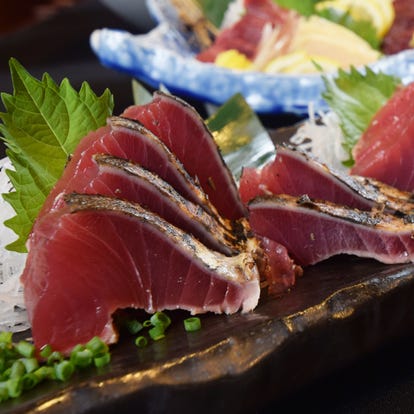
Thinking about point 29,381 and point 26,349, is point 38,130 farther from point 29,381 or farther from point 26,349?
point 29,381

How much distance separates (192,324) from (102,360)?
296 mm

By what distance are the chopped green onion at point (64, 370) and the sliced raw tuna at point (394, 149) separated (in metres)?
1.49

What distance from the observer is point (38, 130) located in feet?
7.95

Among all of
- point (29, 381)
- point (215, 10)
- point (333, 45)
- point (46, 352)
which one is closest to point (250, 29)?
point (215, 10)

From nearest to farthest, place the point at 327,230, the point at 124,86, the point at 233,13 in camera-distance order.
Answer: the point at 327,230
the point at 124,86
the point at 233,13

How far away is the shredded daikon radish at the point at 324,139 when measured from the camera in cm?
339

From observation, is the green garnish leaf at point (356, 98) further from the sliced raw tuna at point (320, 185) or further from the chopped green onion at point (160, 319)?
the chopped green onion at point (160, 319)

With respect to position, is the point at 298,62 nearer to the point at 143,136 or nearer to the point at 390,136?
the point at 390,136

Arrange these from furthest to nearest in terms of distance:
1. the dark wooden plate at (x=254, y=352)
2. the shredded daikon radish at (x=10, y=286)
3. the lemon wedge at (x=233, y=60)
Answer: the lemon wedge at (x=233, y=60) < the shredded daikon radish at (x=10, y=286) < the dark wooden plate at (x=254, y=352)

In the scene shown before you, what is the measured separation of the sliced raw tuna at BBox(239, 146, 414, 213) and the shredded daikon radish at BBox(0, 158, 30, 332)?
0.86 meters

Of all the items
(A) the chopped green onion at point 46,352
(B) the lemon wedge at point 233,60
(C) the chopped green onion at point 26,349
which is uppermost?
(B) the lemon wedge at point 233,60

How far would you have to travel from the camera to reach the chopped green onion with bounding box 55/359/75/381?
175cm

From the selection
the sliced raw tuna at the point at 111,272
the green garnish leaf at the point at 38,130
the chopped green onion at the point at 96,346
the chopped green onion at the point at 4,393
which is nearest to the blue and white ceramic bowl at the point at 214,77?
the green garnish leaf at the point at 38,130

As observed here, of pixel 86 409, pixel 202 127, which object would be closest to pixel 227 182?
pixel 202 127
